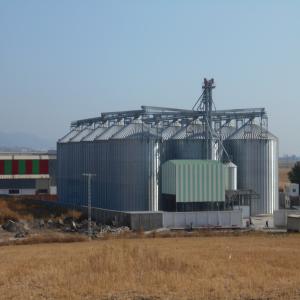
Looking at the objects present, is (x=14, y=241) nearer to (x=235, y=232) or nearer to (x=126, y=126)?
(x=235, y=232)

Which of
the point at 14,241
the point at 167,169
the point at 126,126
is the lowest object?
the point at 14,241

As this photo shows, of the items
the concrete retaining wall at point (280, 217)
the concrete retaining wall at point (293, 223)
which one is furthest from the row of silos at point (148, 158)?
the concrete retaining wall at point (293, 223)

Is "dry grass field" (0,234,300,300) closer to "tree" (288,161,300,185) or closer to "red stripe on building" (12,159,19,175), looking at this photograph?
"tree" (288,161,300,185)

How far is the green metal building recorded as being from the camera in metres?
54.6

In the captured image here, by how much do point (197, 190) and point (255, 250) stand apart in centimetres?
2440

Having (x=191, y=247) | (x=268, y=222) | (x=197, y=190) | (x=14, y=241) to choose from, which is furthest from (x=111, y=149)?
(x=191, y=247)

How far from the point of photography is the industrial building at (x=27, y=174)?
304 ft

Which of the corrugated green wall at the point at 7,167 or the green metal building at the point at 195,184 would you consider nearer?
the green metal building at the point at 195,184

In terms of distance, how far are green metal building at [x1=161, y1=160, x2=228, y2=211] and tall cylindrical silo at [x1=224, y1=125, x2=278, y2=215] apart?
22.5 feet

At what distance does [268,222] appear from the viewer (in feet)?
180

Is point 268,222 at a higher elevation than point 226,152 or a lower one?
lower

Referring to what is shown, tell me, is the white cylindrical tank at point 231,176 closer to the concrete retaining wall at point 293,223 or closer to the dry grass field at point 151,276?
the concrete retaining wall at point 293,223

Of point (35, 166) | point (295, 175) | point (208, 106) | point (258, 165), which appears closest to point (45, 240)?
point (208, 106)

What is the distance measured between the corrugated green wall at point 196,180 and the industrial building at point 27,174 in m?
41.4
